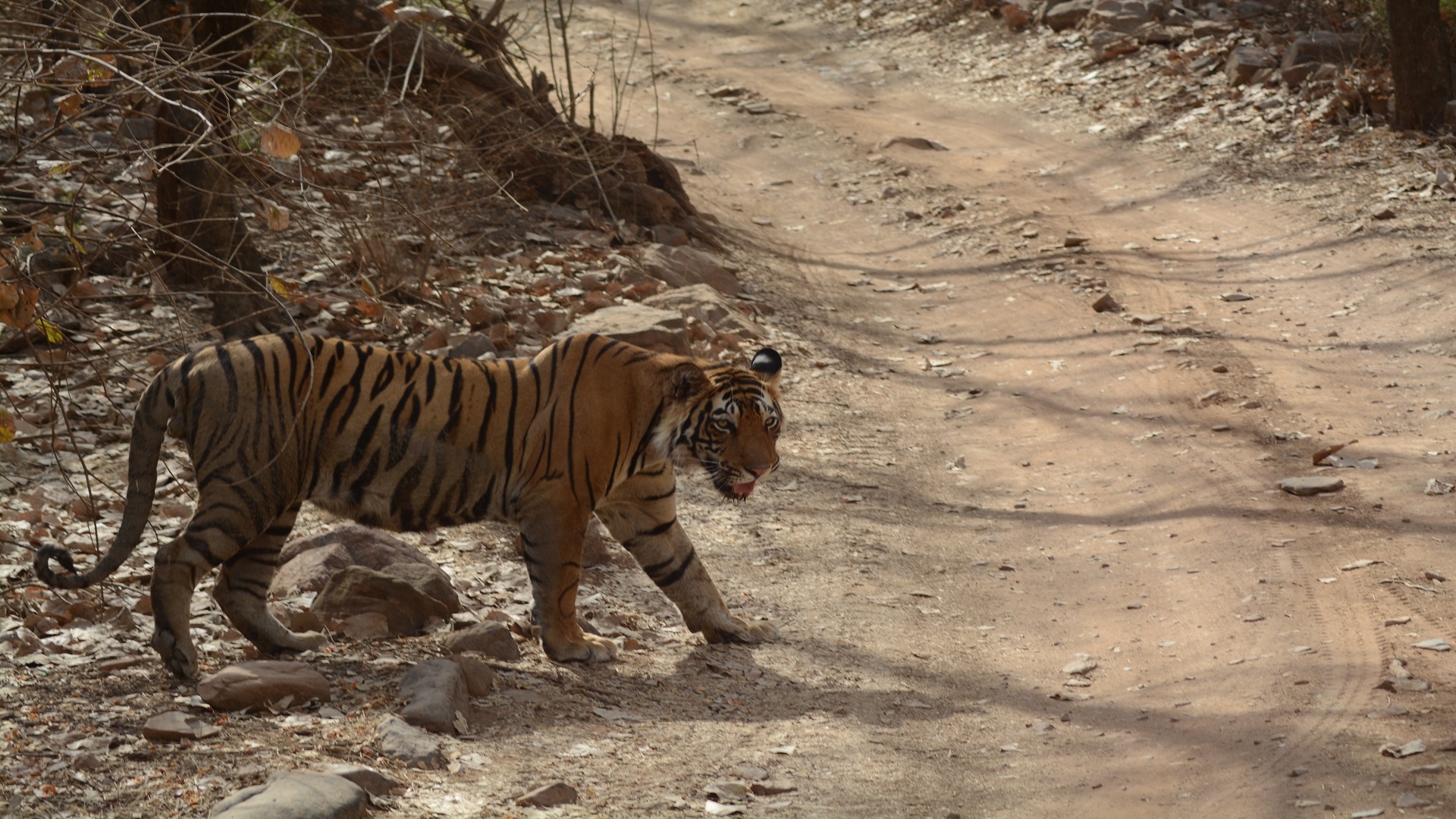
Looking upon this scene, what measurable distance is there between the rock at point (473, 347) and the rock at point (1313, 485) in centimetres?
441

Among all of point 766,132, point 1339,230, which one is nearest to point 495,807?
point 1339,230

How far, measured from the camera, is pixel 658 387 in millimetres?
5137

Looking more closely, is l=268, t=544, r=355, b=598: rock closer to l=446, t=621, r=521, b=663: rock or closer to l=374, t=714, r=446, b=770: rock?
l=446, t=621, r=521, b=663: rock

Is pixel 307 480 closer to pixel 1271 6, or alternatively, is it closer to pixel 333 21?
pixel 333 21

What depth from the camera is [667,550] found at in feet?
17.6

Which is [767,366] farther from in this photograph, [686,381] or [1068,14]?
[1068,14]

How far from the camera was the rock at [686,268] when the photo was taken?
33.6ft

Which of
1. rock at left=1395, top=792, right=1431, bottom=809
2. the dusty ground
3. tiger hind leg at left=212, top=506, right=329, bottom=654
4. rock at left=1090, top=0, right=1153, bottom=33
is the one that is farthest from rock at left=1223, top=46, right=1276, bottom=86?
tiger hind leg at left=212, top=506, right=329, bottom=654

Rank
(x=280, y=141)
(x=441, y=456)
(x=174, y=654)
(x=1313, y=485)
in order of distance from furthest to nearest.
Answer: (x=1313, y=485)
(x=441, y=456)
(x=174, y=654)
(x=280, y=141)

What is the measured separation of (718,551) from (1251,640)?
2552 millimetres

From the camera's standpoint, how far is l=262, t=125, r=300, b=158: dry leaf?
3.47 m

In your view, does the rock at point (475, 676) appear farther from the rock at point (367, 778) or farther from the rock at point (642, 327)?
the rock at point (642, 327)

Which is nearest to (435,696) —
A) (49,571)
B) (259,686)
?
(259,686)

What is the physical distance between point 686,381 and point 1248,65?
11072mm
